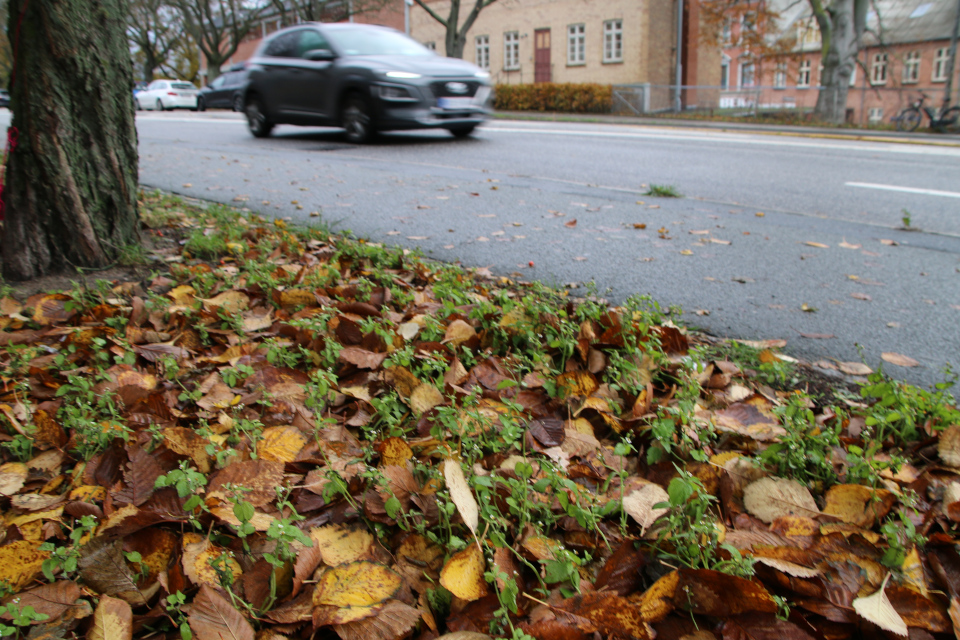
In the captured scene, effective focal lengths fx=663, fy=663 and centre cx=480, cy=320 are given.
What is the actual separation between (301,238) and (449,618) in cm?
303

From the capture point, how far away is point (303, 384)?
223 cm

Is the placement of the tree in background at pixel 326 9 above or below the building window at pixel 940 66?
above

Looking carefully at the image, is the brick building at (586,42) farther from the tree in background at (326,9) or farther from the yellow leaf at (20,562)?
the yellow leaf at (20,562)

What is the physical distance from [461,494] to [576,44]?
33.5 m

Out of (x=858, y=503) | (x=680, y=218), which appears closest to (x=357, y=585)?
(x=858, y=503)

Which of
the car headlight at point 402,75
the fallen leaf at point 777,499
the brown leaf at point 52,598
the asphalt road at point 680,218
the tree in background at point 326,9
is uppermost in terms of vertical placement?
the tree in background at point 326,9

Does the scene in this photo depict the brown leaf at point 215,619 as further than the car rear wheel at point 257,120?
No

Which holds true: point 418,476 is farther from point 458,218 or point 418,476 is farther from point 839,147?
point 839,147

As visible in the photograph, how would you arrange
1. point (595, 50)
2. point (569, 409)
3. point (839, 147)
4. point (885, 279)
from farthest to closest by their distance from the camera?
point (595, 50) → point (839, 147) → point (885, 279) → point (569, 409)

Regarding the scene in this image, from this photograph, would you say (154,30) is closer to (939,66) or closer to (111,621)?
(939,66)

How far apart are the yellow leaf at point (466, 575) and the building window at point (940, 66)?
50.6 m

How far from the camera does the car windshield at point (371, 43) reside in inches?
396

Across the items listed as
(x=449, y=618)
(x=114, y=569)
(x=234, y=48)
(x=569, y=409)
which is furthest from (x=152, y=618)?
(x=234, y=48)

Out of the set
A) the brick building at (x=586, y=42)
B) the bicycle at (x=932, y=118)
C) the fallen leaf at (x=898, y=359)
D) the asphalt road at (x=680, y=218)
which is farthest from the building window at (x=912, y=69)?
the fallen leaf at (x=898, y=359)
